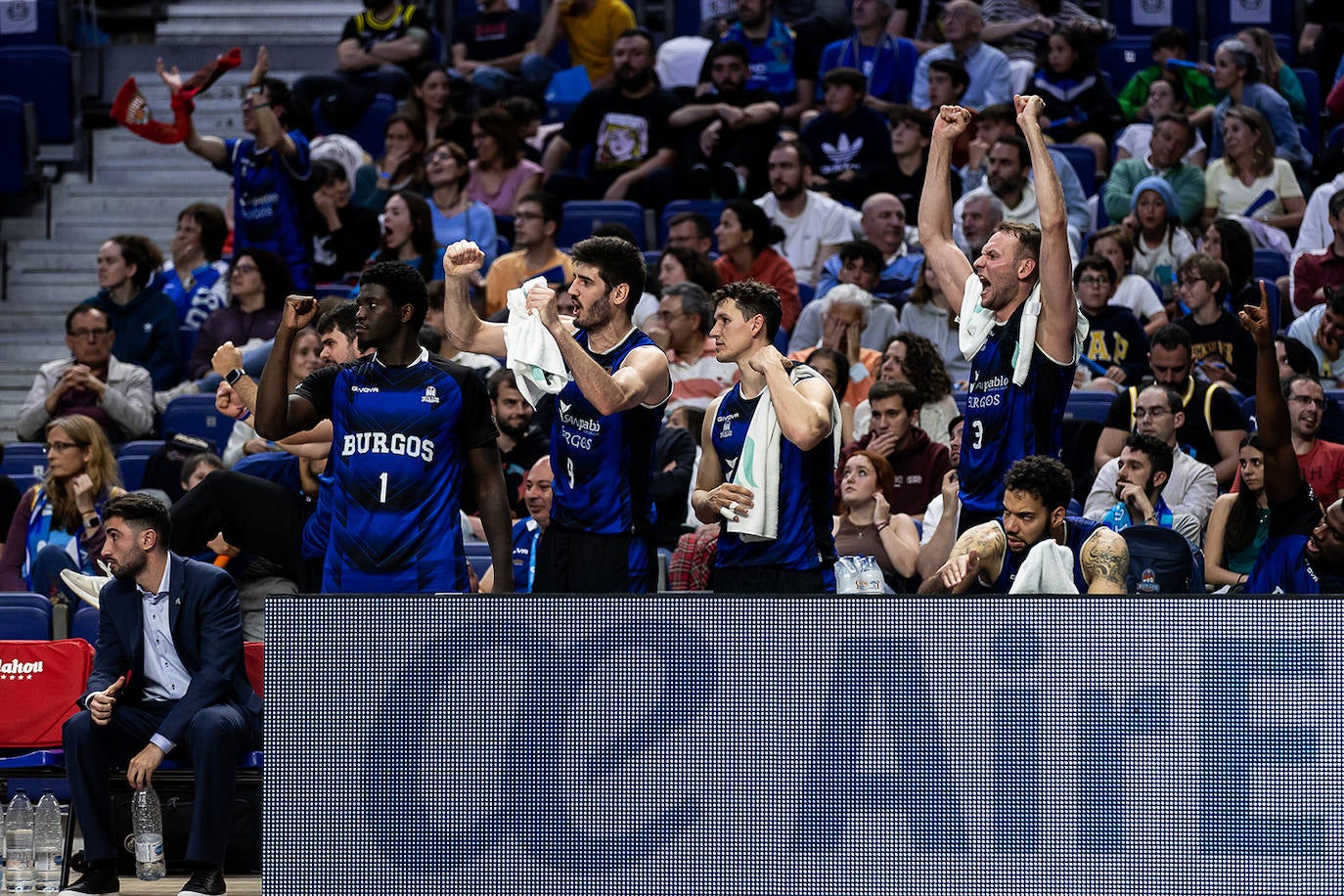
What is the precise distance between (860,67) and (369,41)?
11.3 feet

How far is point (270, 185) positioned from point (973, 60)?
456 centimetres

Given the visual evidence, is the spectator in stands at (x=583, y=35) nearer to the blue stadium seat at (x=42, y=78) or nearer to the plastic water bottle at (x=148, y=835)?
the blue stadium seat at (x=42, y=78)

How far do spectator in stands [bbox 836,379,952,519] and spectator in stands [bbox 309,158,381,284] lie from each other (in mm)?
4010

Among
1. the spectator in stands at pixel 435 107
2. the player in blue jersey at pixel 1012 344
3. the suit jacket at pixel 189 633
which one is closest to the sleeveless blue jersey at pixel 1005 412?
the player in blue jersey at pixel 1012 344

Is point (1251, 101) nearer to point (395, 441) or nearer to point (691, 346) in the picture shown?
point (691, 346)

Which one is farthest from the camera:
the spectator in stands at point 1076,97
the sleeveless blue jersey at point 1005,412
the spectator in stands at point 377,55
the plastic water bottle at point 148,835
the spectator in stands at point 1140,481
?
the spectator in stands at point 377,55

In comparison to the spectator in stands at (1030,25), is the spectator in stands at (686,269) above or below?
below

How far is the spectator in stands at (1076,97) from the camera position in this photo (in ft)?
38.0

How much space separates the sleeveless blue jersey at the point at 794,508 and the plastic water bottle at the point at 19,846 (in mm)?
2567

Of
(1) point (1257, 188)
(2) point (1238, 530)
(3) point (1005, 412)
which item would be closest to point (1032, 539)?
(3) point (1005, 412)

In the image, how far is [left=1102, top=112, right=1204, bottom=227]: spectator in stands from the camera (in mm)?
10500

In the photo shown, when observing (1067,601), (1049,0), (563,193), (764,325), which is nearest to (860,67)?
(1049,0)

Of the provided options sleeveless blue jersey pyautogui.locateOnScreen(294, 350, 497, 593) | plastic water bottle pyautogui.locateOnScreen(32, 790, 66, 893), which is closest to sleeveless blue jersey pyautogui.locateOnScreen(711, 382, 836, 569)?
sleeveless blue jersey pyautogui.locateOnScreen(294, 350, 497, 593)

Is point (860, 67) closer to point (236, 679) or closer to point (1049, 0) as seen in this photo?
point (1049, 0)
